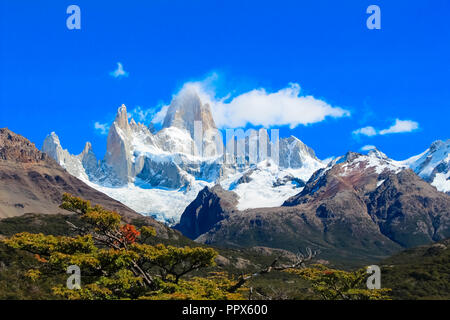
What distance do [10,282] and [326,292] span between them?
7379 centimetres

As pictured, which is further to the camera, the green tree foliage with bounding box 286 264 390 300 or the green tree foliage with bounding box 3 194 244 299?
the green tree foliage with bounding box 286 264 390 300

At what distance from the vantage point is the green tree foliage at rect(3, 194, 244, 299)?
114ft

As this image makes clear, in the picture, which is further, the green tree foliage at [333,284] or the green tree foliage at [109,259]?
the green tree foliage at [333,284]

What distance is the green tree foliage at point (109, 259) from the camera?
34.9 m

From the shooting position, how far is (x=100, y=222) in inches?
1545

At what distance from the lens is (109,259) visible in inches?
1403

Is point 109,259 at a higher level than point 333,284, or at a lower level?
higher

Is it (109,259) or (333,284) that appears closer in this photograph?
(109,259)

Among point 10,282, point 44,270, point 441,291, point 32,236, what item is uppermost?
point 32,236

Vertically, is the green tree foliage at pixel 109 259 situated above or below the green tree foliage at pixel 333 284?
above

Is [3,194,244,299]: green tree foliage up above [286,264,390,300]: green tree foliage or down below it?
above

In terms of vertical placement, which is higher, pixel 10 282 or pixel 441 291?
pixel 10 282
